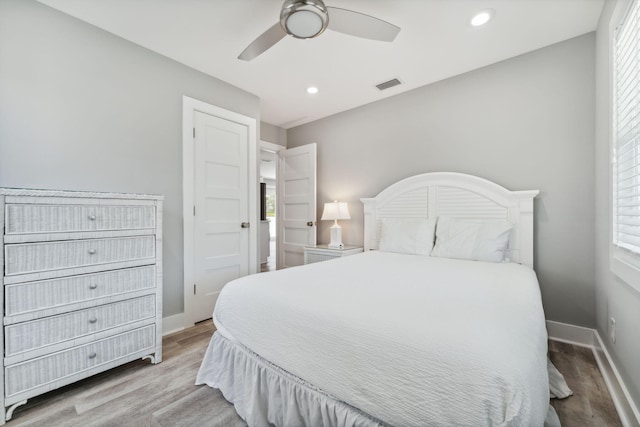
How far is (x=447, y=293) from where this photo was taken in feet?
4.48

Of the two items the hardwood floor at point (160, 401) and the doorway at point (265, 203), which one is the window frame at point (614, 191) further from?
the doorway at point (265, 203)

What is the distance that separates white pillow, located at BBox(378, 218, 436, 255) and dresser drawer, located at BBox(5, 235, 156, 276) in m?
2.10

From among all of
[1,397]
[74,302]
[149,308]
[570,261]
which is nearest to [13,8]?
[74,302]

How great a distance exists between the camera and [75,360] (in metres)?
1.70

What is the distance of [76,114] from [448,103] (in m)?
Result: 3.35

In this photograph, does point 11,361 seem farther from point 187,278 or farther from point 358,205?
point 358,205

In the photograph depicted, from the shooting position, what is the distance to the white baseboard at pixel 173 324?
2576 mm

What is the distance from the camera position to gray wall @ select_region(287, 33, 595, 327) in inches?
91.1

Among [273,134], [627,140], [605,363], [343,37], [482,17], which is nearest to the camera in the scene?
[627,140]

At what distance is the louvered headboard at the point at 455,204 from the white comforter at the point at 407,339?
3.20 feet

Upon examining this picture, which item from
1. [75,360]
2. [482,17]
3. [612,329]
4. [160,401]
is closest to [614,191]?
[612,329]

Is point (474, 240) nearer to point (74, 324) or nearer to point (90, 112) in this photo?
point (74, 324)

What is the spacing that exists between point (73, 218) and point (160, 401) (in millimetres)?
1207

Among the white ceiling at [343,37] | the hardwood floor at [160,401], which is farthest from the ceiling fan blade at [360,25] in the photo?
the hardwood floor at [160,401]
